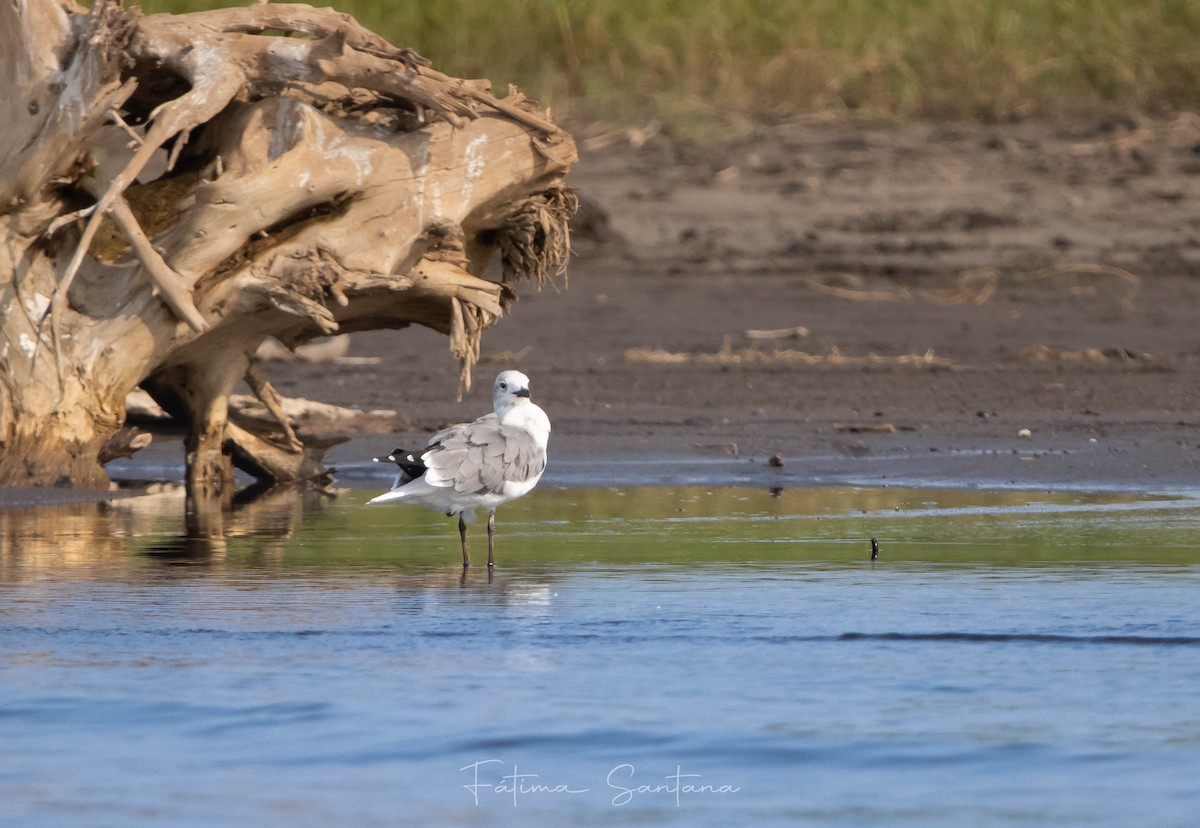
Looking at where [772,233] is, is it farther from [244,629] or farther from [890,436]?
[244,629]

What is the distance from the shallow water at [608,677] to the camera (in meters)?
5.08

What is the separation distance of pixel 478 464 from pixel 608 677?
6.13ft

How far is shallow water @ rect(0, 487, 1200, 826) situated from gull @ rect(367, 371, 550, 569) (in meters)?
0.26

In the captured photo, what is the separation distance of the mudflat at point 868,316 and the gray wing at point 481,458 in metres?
3.08

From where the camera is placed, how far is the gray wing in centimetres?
772

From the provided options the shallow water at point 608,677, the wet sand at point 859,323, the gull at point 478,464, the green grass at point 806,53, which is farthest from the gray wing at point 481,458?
the green grass at point 806,53

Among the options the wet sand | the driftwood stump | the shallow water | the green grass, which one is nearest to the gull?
the shallow water

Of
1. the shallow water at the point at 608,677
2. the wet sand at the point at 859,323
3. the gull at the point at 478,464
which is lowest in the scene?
the shallow water at the point at 608,677

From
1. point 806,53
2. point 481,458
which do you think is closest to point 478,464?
point 481,458

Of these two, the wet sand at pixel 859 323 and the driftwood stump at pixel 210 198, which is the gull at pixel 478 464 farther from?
the wet sand at pixel 859 323

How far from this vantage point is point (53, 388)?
32.1ft

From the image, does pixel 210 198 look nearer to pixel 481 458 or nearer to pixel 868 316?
pixel 481 458

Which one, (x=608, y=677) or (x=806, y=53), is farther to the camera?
(x=806, y=53)

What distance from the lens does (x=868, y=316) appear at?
15766 millimetres
